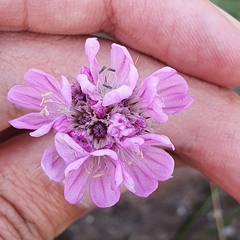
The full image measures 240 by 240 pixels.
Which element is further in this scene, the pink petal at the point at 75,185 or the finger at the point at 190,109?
the finger at the point at 190,109

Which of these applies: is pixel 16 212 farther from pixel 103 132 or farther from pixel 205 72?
pixel 205 72

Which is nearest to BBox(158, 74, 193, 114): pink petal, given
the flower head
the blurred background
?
the flower head

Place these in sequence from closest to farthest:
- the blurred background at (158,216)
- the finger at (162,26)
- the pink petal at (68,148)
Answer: the pink petal at (68,148) < the finger at (162,26) < the blurred background at (158,216)

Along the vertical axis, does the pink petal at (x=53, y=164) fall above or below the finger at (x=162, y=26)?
below

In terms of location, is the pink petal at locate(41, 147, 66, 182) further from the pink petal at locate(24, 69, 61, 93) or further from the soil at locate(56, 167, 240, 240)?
the soil at locate(56, 167, 240, 240)

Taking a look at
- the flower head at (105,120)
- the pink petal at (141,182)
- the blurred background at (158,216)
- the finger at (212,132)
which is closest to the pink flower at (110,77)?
the flower head at (105,120)

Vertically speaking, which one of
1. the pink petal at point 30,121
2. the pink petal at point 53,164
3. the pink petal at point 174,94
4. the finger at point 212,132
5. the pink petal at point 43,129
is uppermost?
the pink petal at point 174,94

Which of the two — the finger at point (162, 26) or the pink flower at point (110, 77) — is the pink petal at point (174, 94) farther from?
the finger at point (162, 26)
